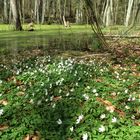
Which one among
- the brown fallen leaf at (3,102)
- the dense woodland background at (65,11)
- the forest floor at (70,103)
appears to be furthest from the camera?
the dense woodland background at (65,11)

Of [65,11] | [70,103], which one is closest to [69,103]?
[70,103]

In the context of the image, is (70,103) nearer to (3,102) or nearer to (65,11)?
(3,102)

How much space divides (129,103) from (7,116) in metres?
2.28

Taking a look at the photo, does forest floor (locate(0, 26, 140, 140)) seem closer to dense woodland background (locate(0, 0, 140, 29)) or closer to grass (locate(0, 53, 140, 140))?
grass (locate(0, 53, 140, 140))

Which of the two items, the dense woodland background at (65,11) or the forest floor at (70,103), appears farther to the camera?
the dense woodland background at (65,11)

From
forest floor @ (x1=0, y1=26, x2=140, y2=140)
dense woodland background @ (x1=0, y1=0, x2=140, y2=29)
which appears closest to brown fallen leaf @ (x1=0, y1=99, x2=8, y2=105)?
forest floor @ (x1=0, y1=26, x2=140, y2=140)

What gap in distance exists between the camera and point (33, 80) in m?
8.54

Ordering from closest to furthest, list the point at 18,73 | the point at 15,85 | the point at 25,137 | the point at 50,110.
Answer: the point at 25,137 < the point at 50,110 < the point at 15,85 < the point at 18,73

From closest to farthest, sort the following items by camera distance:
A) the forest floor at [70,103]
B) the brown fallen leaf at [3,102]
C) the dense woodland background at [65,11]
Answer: the forest floor at [70,103] → the brown fallen leaf at [3,102] → the dense woodland background at [65,11]

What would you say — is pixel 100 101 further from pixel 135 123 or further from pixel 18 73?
pixel 18 73

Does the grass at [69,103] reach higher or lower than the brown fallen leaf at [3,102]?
higher

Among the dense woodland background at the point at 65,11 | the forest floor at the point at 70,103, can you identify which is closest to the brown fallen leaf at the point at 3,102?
the forest floor at the point at 70,103

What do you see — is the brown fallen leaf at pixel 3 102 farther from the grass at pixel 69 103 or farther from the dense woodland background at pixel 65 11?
the dense woodland background at pixel 65 11

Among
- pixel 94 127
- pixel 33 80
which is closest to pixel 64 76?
pixel 33 80
